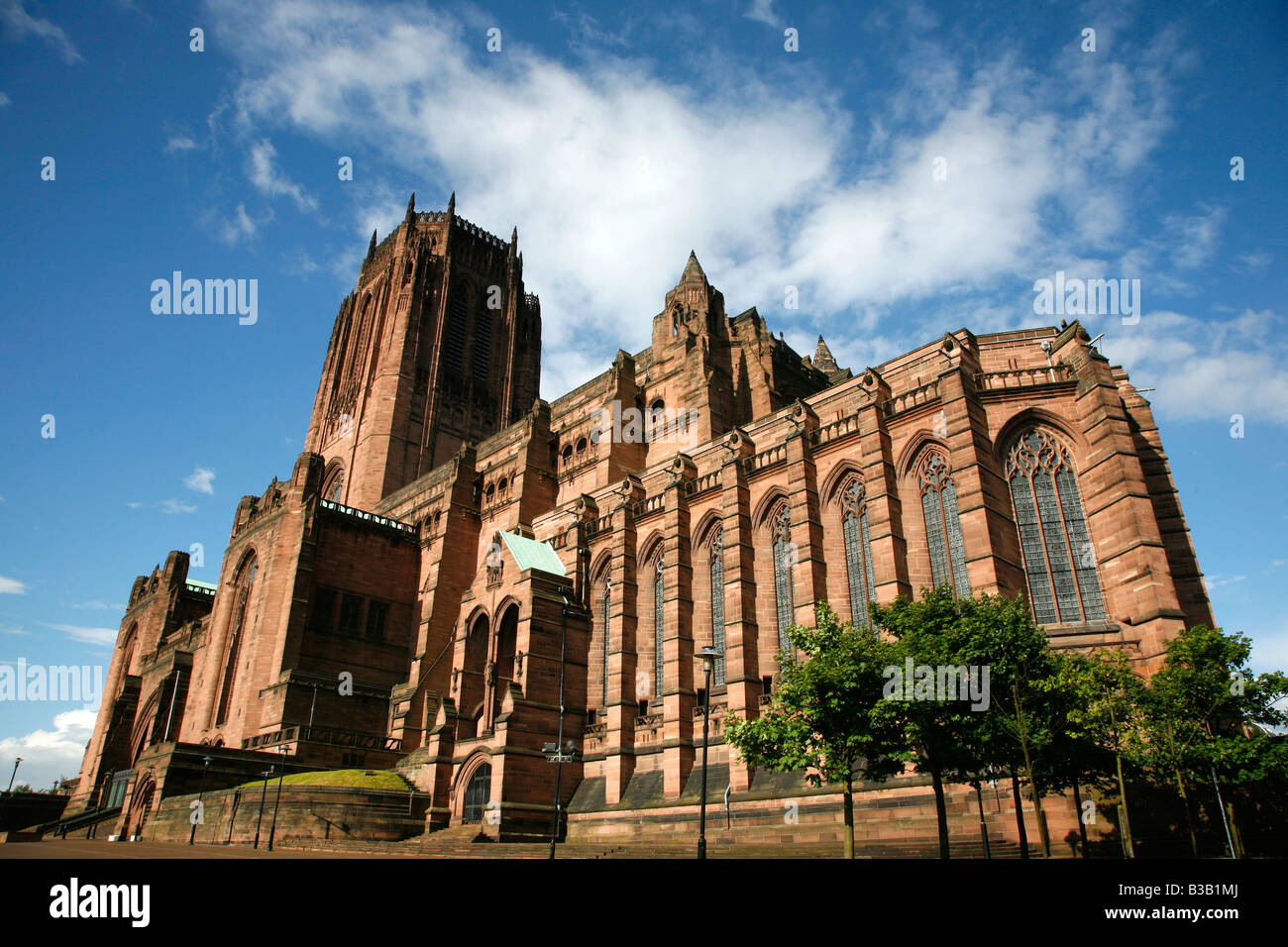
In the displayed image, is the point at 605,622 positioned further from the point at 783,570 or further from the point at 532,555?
the point at 783,570

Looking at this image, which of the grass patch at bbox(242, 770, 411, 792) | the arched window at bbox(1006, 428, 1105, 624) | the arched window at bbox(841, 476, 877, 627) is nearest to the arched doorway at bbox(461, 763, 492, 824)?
the grass patch at bbox(242, 770, 411, 792)

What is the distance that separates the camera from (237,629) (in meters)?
48.4

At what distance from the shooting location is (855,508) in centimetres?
2986

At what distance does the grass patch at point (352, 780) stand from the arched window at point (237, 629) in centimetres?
1326

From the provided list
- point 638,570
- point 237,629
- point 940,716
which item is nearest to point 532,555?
point 638,570

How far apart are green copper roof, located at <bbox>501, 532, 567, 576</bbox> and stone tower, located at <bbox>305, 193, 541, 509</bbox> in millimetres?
27378

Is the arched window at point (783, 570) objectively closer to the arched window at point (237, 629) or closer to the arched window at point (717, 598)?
the arched window at point (717, 598)

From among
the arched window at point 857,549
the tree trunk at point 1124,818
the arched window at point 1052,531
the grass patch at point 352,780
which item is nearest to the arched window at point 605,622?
the grass patch at point 352,780

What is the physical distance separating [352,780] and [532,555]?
11.9 meters

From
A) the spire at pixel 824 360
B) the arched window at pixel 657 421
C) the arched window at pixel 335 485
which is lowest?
the arched window at pixel 657 421

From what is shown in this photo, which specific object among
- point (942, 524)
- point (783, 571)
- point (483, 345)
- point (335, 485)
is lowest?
point (783, 571)

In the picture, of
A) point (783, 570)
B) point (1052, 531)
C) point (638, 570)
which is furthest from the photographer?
point (638, 570)

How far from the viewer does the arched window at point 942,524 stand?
26.4m
